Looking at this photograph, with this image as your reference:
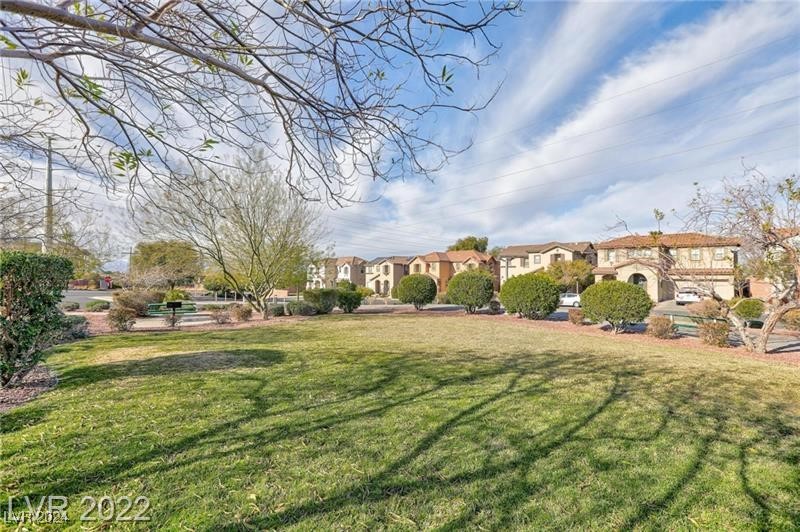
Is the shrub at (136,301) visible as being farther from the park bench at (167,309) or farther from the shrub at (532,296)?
the shrub at (532,296)

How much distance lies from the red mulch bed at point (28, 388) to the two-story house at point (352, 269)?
2123 inches

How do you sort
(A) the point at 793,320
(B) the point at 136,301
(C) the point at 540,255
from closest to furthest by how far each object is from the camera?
(A) the point at 793,320 < (B) the point at 136,301 < (C) the point at 540,255

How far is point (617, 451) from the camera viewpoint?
3.24 metres

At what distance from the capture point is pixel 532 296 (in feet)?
54.4

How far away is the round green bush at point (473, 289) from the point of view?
19812mm

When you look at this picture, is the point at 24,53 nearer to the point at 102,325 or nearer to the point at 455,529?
the point at 455,529

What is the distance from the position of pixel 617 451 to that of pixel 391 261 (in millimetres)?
51104

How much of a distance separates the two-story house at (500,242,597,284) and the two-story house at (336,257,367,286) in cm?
2361

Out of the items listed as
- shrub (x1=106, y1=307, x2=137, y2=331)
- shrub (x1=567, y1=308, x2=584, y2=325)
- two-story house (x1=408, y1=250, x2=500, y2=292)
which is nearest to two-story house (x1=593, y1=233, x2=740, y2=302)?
shrub (x1=567, y1=308, x2=584, y2=325)

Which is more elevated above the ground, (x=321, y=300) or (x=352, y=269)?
(x=352, y=269)

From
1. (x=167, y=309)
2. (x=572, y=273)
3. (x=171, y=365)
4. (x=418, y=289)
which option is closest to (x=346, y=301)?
(x=418, y=289)

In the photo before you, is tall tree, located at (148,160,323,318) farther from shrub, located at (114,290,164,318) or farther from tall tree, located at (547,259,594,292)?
tall tree, located at (547,259,594,292)

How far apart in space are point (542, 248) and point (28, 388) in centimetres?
4517

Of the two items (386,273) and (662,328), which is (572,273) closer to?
(662,328)
